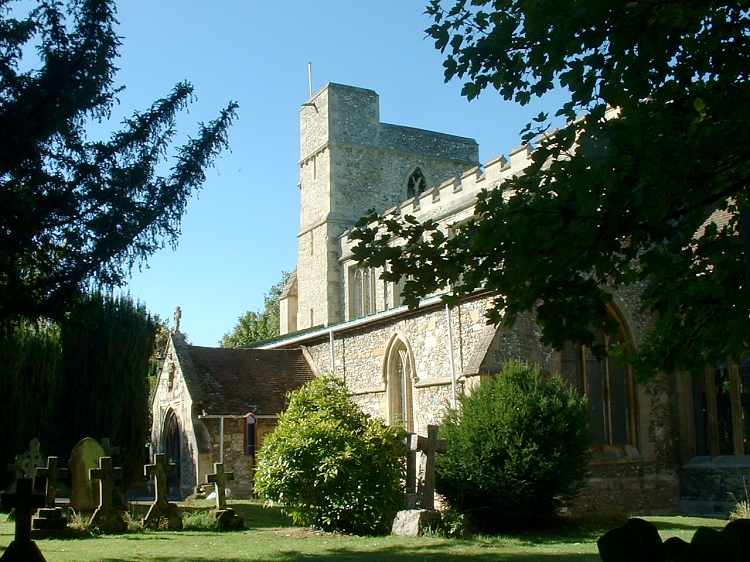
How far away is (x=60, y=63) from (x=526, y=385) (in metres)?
9.20

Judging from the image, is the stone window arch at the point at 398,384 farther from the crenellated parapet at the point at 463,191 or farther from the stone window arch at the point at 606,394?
the crenellated parapet at the point at 463,191

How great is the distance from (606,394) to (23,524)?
1346cm

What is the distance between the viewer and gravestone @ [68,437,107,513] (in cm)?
1641

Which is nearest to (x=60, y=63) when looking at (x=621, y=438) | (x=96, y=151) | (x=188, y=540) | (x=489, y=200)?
(x=96, y=151)

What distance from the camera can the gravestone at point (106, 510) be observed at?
14148 millimetres

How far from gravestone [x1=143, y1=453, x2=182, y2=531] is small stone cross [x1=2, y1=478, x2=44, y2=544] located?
25.3 feet

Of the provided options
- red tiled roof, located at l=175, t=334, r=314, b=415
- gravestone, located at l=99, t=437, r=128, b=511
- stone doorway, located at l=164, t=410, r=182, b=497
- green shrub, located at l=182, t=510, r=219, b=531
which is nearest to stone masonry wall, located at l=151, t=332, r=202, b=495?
stone doorway, located at l=164, t=410, r=182, b=497

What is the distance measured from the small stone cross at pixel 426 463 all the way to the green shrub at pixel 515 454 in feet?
1.78

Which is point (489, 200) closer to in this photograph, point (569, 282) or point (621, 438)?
point (569, 282)

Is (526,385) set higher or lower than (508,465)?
higher

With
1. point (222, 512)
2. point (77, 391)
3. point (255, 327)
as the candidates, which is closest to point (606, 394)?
point (222, 512)

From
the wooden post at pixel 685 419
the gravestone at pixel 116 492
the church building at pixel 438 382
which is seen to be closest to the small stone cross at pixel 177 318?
the church building at pixel 438 382

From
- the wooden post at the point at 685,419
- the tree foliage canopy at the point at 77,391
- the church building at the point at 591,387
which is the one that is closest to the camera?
the church building at the point at 591,387

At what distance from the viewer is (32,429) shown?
73.5 feet
